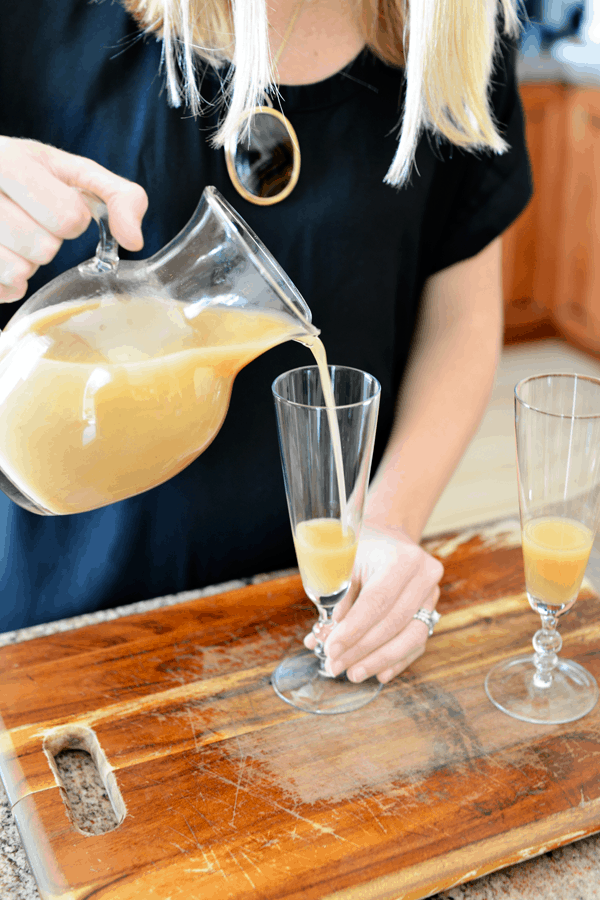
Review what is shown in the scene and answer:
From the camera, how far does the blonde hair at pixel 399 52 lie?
2.58ft

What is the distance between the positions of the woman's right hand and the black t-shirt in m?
0.24

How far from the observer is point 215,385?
714 mm

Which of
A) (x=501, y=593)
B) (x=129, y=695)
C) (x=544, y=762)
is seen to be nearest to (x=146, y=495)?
(x=129, y=695)

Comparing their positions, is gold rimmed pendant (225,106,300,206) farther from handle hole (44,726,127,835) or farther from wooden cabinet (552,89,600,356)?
wooden cabinet (552,89,600,356)

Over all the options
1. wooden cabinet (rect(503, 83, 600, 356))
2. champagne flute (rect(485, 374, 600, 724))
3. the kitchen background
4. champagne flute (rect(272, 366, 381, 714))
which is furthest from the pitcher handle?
wooden cabinet (rect(503, 83, 600, 356))

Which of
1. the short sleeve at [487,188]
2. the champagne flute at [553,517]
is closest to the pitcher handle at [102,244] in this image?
the champagne flute at [553,517]

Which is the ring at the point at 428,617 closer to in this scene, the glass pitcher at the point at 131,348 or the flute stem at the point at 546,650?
the flute stem at the point at 546,650

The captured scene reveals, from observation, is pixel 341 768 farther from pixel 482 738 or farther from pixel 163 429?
pixel 163 429

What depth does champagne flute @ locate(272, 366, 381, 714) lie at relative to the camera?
741 millimetres

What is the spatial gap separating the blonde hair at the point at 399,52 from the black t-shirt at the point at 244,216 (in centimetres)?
3

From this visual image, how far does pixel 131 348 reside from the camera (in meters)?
0.67

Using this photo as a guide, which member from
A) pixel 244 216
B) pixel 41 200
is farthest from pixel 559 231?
pixel 41 200

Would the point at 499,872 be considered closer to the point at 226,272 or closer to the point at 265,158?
the point at 226,272

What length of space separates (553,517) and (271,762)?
30 cm
